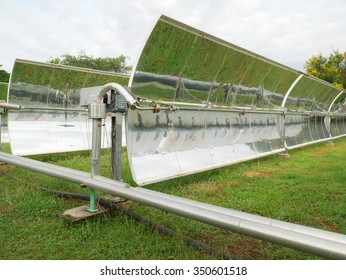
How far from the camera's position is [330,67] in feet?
77.0

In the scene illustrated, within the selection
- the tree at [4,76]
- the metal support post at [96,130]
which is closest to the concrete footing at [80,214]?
the metal support post at [96,130]

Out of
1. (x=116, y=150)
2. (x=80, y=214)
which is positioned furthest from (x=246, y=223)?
(x=116, y=150)

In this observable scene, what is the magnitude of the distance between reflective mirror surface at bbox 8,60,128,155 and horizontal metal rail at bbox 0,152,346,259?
308 cm

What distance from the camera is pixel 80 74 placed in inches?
284

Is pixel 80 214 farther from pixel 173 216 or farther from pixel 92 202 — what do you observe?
pixel 173 216

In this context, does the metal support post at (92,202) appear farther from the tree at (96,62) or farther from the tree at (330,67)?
the tree at (96,62)

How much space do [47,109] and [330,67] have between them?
23467 mm

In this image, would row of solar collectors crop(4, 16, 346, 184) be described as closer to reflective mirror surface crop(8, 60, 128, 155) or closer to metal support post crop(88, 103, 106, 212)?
reflective mirror surface crop(8, 60, 128, 155)

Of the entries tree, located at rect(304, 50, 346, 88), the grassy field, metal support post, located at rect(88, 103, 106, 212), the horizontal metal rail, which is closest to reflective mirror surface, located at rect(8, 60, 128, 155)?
the grassy field

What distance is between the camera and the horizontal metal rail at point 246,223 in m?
1.49

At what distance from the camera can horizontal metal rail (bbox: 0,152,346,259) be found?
4.89 ft

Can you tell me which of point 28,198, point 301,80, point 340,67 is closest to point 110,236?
point 28,198

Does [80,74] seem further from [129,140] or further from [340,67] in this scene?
[340,67]
